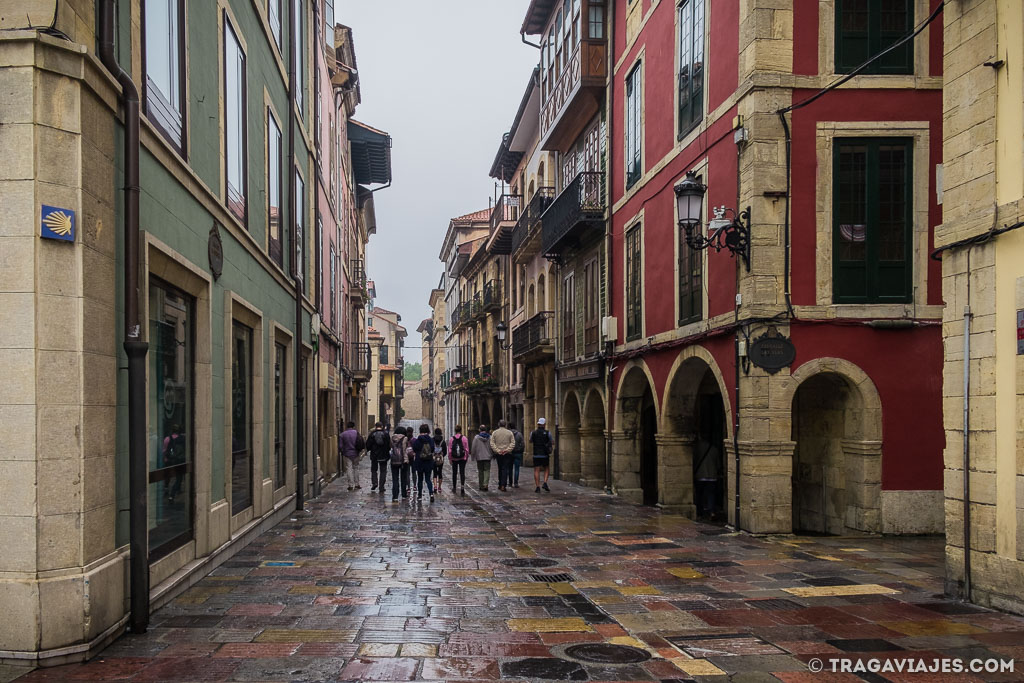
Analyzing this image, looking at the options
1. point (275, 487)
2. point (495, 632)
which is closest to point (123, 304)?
point (495, 632)

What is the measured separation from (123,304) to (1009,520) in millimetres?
7501

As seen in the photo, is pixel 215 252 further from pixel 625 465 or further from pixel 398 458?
pixel 625 465

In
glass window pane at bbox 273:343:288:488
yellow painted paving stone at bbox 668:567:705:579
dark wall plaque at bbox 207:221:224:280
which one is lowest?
yellow painted paving stone at bbox 668:567:705:579

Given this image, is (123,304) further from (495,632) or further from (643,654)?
(643,654)

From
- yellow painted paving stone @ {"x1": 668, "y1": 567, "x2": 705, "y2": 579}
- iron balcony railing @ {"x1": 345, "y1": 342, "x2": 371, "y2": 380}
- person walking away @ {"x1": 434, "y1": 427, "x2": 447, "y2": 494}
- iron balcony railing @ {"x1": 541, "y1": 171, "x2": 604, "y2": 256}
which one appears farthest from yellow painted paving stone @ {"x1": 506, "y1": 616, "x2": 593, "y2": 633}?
iron balcony railing @ {"x1": 345, "y1": 342, "x2": 371, "y2": 380}

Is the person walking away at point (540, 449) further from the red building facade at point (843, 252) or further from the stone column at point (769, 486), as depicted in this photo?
the stone column at point (769, 486)

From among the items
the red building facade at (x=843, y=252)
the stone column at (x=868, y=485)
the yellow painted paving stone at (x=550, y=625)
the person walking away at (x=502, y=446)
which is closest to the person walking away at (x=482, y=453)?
the person walking away at (x=502, y=446)

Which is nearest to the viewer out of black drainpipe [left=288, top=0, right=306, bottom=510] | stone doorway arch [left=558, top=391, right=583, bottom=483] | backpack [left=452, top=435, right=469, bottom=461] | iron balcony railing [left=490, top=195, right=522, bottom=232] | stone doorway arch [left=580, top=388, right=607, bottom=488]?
black drainpipe [left=288, top=0, right=306, bottom=510]

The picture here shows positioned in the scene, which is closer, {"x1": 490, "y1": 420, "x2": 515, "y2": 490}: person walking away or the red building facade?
the red building facade

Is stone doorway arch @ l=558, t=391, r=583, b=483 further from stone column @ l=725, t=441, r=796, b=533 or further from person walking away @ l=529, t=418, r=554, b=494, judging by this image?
stone column @ l=725, t=441, r=796, b=533

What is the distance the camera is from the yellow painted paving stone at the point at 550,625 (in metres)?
7.02

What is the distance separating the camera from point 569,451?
25.8m

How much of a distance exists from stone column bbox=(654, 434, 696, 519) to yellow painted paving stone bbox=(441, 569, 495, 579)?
307 inches

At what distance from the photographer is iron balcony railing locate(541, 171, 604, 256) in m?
21.7
